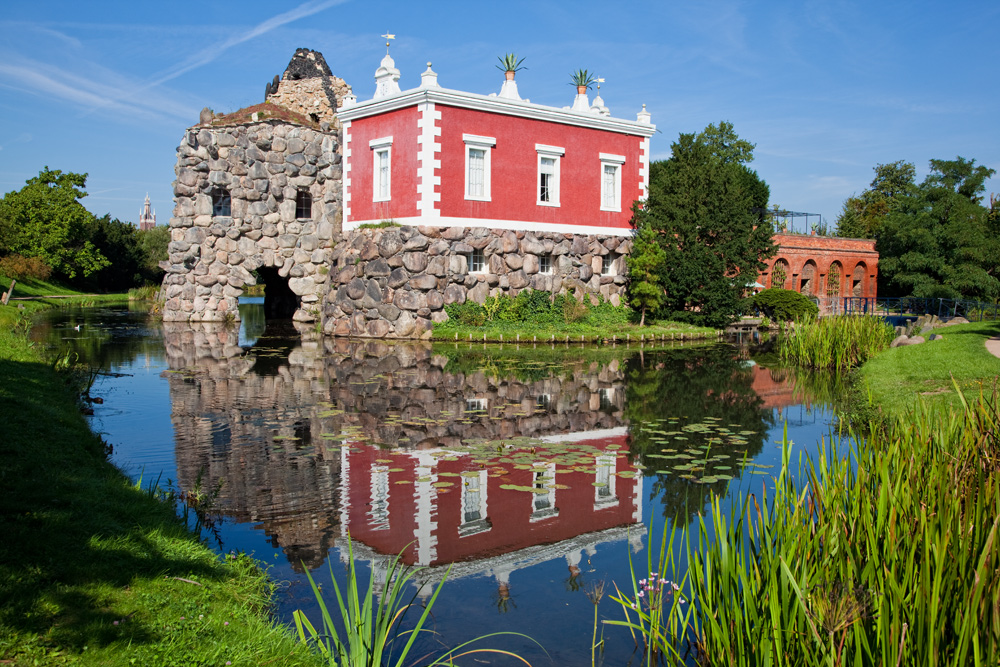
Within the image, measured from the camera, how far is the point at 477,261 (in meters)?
25.8

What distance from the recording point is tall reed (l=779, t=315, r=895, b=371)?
18719mm

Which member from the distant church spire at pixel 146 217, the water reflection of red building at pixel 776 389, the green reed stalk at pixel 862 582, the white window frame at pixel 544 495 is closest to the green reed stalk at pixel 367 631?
the green reed stalk at pixel 862 582

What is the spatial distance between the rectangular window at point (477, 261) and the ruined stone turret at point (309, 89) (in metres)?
10.5

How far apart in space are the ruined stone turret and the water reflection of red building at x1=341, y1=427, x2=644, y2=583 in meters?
25.4

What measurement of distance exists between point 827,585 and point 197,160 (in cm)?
2889

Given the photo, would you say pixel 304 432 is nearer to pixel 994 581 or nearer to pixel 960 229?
pixel 994 581

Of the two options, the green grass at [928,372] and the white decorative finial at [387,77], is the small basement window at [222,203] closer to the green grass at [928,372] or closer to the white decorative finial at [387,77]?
the white decorative finial at [387,77]

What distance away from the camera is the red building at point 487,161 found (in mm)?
24641

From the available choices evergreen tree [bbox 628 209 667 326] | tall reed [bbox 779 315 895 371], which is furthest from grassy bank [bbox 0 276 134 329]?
tall reed [bbox 779 315 895 371]

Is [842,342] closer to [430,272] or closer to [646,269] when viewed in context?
[646,269]

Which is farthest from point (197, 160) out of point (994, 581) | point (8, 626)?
point (994, 581)

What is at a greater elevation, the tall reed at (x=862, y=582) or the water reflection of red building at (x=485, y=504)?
the tall reed at (x=862, y=582)

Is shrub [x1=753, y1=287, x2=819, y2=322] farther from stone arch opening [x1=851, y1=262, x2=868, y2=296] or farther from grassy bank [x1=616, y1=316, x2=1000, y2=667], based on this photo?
grassy bank [x1=616, y1=316, x2=1000, y2=667]

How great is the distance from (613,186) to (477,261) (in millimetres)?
6555
